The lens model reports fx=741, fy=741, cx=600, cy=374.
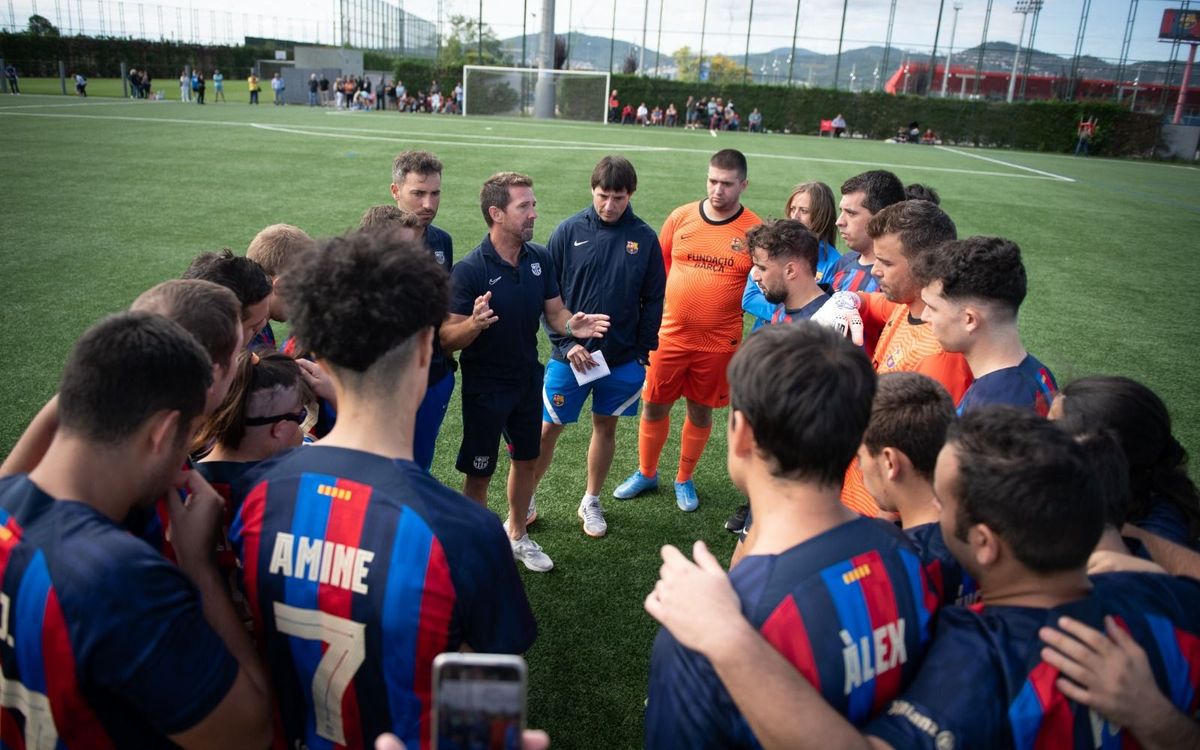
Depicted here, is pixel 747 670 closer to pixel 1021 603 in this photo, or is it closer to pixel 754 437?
pixel 754 437

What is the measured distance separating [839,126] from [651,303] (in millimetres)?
39101

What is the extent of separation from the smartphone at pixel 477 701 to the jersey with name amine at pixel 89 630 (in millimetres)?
772

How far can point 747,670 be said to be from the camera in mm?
1433

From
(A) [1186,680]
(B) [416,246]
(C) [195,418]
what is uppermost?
(B) [416,246]

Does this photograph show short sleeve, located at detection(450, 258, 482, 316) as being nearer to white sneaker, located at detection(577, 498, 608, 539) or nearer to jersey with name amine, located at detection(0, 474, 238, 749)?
white sneaker, located at detection(577, 498, 608, 539)

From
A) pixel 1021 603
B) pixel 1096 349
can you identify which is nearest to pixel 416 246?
pixel 1021 603

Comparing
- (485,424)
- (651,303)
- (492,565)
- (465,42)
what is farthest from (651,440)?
(465,42)

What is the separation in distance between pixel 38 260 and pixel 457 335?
28.7 feet

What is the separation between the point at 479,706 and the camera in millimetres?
1070

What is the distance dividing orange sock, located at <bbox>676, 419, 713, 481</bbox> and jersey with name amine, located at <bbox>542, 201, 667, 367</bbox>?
688mm

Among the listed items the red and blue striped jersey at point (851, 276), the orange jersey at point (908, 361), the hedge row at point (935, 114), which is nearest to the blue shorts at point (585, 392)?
the red and blue striped jersey at point (851, 276)

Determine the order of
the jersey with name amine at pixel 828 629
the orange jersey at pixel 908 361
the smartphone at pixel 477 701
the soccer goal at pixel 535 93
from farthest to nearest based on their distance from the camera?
the soccer goal at pixel 535 93
the orange jersey at pixel 908 361
the jersey with name amine at pixel 828 629
the smartphone at pixel 477 701

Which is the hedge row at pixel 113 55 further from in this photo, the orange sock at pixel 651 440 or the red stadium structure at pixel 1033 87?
the orange sock at pixel 651 440

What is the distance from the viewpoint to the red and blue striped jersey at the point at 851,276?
4.75 m
